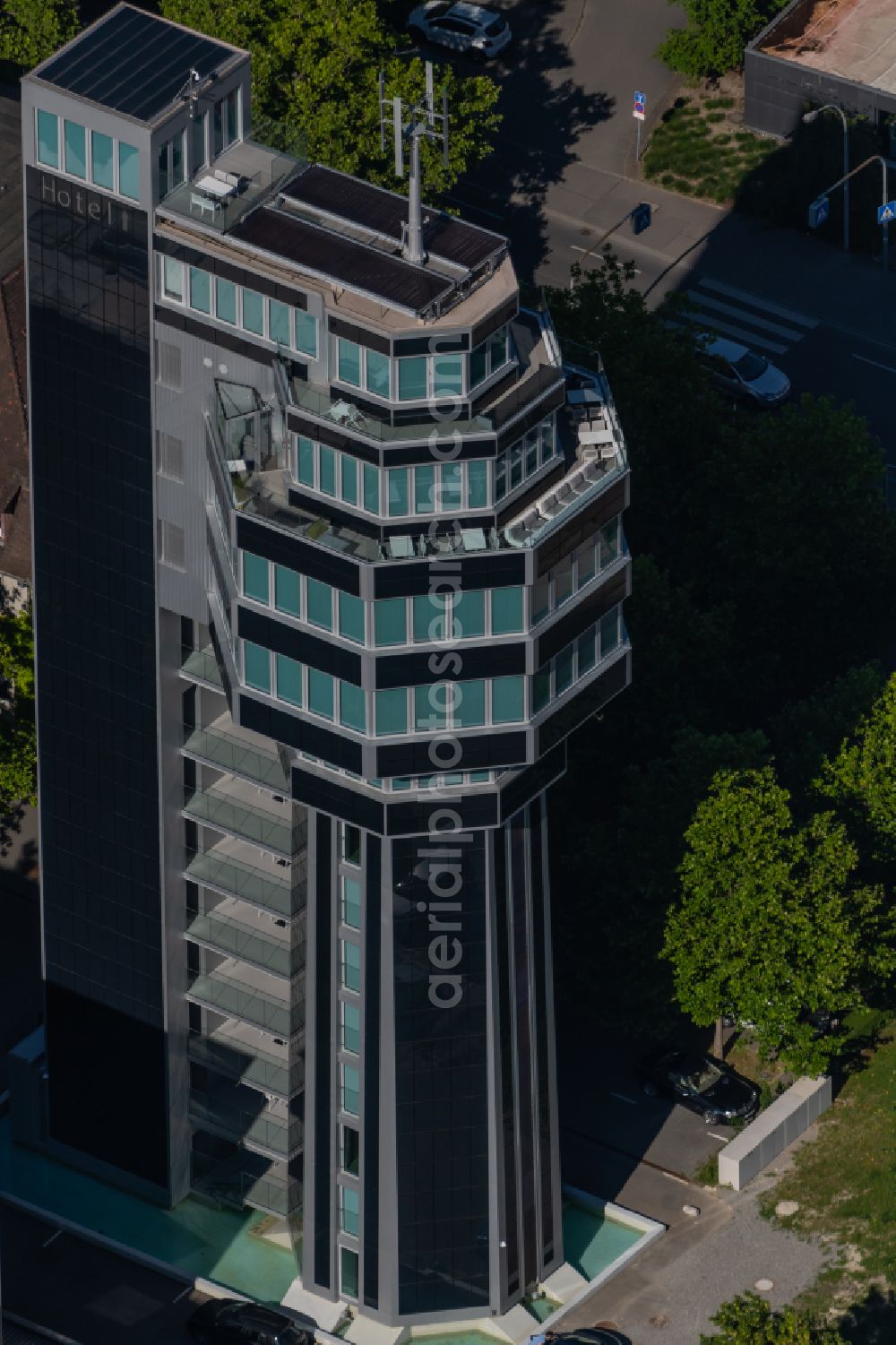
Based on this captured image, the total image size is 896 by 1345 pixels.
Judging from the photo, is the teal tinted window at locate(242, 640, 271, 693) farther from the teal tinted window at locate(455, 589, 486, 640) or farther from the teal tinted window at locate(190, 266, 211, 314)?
the teal tinted window at locate(190, 266, 211, 314)

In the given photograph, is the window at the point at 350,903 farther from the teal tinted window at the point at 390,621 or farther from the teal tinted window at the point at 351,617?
the teal tinted window at the point at 390,621

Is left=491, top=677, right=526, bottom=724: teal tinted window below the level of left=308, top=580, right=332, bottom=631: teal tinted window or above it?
below

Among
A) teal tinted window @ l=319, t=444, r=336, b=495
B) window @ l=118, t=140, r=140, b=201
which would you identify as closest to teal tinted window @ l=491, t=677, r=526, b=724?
teal tinted window @ l=319, t=444, r=336, b=495

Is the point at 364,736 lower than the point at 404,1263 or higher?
higher

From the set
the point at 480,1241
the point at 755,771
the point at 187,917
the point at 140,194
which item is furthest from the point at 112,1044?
the point at 140,194

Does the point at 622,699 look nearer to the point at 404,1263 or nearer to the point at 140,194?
the point at 404,1263

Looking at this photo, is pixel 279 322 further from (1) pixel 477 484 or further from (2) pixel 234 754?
(2) pixel 234 754

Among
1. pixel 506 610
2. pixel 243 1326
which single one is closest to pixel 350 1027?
pixel 243 1326
